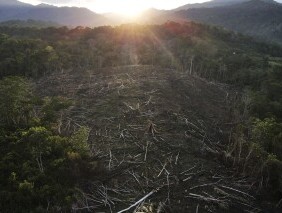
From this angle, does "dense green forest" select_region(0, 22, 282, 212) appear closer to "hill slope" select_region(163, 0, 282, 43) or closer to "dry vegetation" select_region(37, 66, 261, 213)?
"dry vegetation" select_region(37, 66, 261, 213)

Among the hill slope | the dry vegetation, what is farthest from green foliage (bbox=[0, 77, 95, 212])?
the hill slope

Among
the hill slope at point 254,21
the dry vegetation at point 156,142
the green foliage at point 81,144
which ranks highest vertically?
the green foliage at point 81,144

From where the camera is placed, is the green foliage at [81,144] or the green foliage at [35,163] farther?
the green foliage at [81,144]

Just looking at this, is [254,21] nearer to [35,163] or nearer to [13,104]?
[13,104]

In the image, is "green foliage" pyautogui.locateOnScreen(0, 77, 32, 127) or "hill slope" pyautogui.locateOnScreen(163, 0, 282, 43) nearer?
"green foliage" pyautogui.locateOnScreen(0, 77, 32, 127)

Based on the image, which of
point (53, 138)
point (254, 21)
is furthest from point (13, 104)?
point (254, 21)

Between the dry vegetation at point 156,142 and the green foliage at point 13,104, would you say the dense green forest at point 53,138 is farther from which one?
the dry vegetation at point 156,142

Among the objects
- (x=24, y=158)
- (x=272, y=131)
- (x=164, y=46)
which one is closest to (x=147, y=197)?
(x=24, y=158)

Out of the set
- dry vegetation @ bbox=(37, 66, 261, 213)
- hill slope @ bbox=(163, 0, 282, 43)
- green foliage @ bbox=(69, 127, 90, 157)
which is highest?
green foliage @ bbox=(69, 127, 90, 157)

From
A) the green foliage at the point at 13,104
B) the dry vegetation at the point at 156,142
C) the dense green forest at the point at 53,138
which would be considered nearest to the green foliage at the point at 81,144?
the dense green forest at the point at 53,138

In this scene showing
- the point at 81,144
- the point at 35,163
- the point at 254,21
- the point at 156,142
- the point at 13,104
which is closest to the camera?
the point at 35,163

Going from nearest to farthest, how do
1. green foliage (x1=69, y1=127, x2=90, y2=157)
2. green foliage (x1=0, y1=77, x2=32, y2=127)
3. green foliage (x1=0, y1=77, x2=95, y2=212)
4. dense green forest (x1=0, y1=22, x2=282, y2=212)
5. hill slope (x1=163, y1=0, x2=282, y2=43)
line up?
green foliage (x1=0, y1=77, x2=95, y2=212), dense green forest (x1=0, y1=22, x2=282, y2=212), green foliage (x1=69, y1=127, x2=90, y2=157), green foliage (x1=0, y1=77, x2=32, y2=127), hill slope (x1=163, y1=0, x2=282, y2=43)
